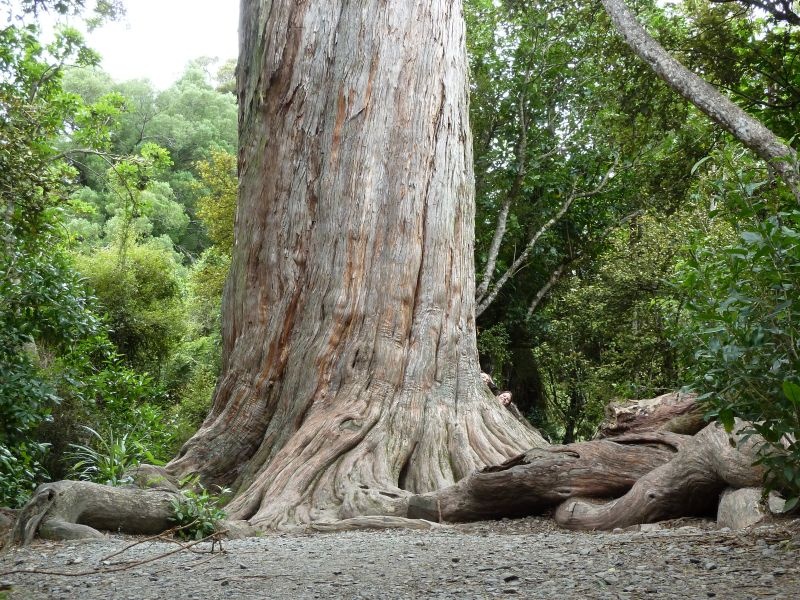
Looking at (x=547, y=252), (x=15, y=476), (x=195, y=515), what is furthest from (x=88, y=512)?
(x=547, y=252)

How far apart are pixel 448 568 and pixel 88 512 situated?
2.58 meters

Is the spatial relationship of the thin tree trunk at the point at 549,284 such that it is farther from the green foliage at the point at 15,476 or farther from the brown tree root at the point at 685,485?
the brown tree root at the point at 685,485

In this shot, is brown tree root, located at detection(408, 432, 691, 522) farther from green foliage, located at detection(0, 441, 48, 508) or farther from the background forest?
green foliage, located at detection(0, 441, 48, 508)

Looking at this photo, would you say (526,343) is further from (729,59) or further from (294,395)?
→ (294,395)

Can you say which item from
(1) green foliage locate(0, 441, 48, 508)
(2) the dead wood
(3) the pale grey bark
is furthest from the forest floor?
(1) green foliage locate(0, 441, 48, 508)

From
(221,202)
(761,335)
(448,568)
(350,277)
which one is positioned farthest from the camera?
(221,202)

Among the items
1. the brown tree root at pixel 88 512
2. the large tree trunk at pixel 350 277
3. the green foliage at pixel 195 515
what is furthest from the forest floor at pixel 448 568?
the large tree trunk at pixel 350 277

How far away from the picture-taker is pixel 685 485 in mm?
4152

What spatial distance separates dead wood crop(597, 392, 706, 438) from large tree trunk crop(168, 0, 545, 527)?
3.20 feet

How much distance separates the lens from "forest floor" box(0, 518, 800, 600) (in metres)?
2.58

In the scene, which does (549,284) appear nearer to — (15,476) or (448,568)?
(15,476)

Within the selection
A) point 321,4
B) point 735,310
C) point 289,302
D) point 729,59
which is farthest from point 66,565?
point 729,59

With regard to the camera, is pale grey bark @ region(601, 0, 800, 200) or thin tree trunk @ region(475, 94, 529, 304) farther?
thin tree trunk @ region(475, 94, 529, 304)

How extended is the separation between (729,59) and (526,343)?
8086 mm
